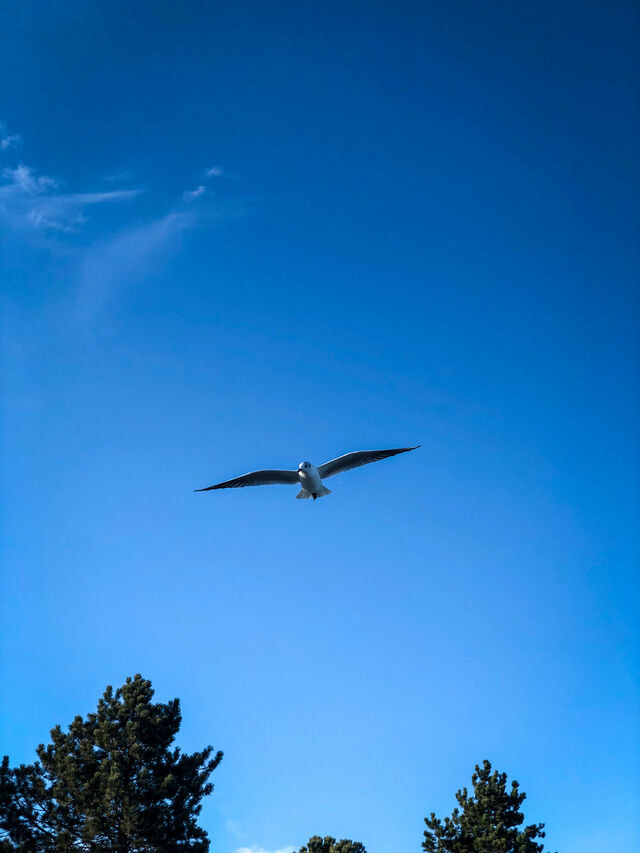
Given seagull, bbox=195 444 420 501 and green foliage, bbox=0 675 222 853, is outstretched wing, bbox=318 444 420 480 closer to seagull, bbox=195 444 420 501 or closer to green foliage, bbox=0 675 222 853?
seagull, bbox=195 444 420 501

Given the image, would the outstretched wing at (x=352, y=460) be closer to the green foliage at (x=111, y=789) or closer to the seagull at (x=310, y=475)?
the seagull at (x=310, y=475)

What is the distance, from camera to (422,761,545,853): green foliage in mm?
25156

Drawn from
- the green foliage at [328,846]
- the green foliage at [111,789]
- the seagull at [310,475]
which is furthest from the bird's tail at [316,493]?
the green foliage at [328,846]

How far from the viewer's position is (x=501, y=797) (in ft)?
86.5

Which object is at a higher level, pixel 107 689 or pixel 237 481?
pixel 237 481

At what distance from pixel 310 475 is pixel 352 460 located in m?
1.60

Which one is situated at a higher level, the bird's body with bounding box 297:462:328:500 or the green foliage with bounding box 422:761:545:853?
the bird's body with bounding box 297:462:328:500

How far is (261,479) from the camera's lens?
78.3ft

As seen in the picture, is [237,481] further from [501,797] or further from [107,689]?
[501,797]

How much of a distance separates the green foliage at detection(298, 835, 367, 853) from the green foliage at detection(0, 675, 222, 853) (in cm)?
1614

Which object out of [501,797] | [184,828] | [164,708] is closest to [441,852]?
[501,797]

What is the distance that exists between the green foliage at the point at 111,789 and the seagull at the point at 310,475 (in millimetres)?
8324

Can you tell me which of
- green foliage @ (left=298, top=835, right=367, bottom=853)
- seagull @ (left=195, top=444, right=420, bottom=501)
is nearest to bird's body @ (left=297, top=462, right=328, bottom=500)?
seagull @ (left=195, top=444, right=420, bottom=501)

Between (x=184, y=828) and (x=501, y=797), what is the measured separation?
443 inches
